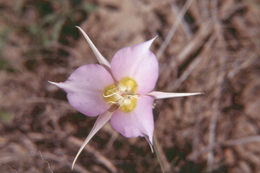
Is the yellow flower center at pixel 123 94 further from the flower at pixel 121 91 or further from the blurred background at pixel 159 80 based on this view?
the blurred background at pixel 159 80

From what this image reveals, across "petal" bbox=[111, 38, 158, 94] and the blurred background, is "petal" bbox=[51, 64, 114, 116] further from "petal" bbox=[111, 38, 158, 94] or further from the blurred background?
the blurred background

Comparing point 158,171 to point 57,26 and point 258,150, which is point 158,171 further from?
point 57,26

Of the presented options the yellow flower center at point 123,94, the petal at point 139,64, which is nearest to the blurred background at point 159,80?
the yellow flower center at point 123,94

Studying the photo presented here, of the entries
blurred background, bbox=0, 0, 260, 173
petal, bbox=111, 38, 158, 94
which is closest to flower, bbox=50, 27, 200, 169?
petal, bbox=111, 38, 158, 94

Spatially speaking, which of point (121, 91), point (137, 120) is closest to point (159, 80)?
point (121, 91)

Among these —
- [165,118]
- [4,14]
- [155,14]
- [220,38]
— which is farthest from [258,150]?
[4,14]

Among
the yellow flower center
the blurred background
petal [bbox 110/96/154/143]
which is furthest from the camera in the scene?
the blurred background
